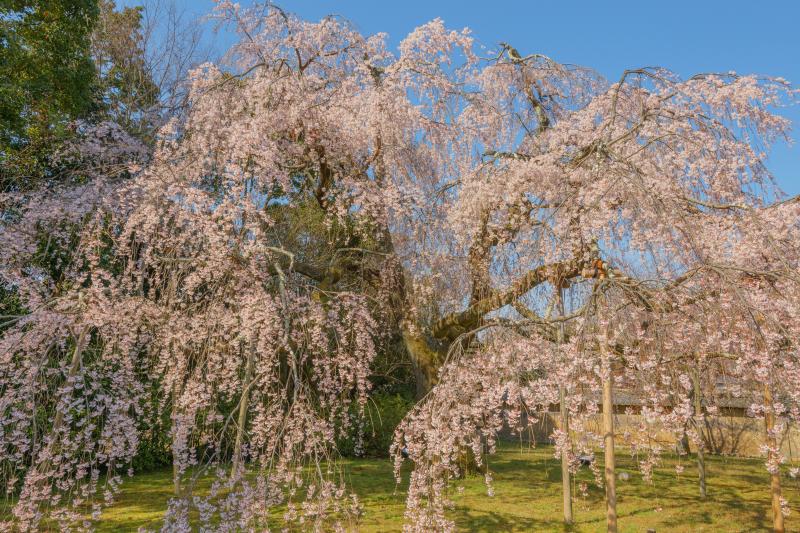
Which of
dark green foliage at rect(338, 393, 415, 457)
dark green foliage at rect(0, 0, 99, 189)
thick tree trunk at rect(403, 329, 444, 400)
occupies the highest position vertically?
dark green foliage at rect(0, 0, 99, 189)

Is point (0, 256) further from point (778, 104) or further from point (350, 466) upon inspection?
point (778, 104)

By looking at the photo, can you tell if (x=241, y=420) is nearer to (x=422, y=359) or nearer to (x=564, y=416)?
(x=564, y=416)

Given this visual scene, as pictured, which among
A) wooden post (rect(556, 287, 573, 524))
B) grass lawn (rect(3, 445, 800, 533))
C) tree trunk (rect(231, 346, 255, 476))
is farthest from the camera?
grass lawn (rect(3, 445, 800, 533))

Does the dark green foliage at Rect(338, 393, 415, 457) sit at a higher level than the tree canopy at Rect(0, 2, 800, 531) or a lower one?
lower

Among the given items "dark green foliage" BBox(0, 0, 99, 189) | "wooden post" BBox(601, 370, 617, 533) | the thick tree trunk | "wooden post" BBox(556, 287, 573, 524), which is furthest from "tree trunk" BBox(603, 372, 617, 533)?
"dark green foliage" BBox(0, 0, 99, 189)

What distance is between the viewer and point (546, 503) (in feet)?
23.6

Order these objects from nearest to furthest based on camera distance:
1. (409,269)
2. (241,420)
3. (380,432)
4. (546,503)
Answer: (241,420) → (546,503) → (409,269) → (380,432)

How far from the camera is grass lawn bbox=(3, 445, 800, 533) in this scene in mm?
6250

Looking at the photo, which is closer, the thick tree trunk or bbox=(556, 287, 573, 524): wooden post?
bbox=(556, 287, 573, 524): wooden post

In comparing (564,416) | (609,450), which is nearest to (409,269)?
(564,416)

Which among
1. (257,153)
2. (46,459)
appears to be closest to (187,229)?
(257,153)

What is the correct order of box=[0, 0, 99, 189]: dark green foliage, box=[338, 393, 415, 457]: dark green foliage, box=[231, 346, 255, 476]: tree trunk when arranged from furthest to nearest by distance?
box=[338, 393, 415, 457]: dark green foliage
box=[0, 0, 99, 189]: dark green foliage
box=[231, 346, 255, 476]: tree trunk

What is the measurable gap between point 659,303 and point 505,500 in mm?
4488

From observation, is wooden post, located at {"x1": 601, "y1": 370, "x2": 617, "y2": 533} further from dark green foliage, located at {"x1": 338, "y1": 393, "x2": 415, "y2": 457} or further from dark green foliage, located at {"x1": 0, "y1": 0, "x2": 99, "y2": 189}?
dark green foliage, located at {"x1": 0, "y1": 0, "x2": 99, "y2": 189}
